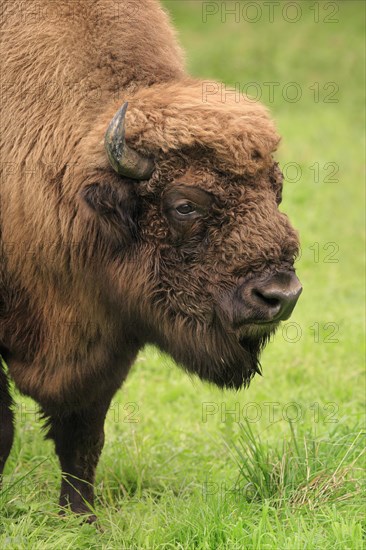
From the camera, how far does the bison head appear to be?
4473mm

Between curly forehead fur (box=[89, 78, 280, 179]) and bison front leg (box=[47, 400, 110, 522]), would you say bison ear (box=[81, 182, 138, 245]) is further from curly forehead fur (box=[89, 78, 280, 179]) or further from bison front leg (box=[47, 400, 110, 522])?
bison front leg (box=[47, 400, 110, 522])

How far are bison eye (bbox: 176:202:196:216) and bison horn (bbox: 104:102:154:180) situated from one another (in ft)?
0.73

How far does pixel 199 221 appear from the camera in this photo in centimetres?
457

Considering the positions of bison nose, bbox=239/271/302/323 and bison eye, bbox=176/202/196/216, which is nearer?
bison nose, bbox=239/271/302/323

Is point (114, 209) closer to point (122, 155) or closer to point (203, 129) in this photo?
point (122, 155)

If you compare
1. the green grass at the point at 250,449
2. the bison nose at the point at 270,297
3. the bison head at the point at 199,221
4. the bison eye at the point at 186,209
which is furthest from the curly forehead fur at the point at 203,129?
the green grass at the point at 250,449

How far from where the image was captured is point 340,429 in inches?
232

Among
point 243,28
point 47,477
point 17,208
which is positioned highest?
point 243,28

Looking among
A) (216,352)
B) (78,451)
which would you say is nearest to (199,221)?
(216,352)

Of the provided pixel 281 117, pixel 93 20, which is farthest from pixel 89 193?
pixel 281 117

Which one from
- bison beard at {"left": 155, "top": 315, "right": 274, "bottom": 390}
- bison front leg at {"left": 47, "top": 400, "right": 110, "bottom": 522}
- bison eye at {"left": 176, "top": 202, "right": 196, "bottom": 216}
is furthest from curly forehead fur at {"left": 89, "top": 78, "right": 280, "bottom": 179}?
bison front leg at {"left": 47, "top": 400, "right": 110, "bottom": 522}

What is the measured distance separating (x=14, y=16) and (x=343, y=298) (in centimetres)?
611

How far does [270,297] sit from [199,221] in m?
0.52

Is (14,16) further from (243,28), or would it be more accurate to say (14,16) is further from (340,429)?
(243,28)
